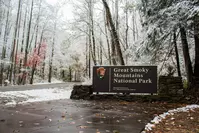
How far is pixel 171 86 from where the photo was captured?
25.8 ft

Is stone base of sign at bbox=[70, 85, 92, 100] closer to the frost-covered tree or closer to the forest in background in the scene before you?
the forest in background

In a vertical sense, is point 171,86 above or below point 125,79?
below

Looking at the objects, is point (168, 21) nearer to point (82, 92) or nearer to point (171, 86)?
point (171, 86)

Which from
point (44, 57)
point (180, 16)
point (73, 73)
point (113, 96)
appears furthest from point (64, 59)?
point (180, 16)

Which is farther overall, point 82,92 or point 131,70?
point 82,92

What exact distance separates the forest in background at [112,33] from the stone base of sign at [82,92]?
282 cm

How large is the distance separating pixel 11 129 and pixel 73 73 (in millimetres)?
37500

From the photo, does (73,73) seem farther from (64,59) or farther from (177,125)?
(177,125)

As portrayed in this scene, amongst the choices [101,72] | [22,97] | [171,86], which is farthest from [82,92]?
[171,86]

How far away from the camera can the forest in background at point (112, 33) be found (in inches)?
312

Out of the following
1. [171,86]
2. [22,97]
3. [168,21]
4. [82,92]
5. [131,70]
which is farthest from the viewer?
[82,92]

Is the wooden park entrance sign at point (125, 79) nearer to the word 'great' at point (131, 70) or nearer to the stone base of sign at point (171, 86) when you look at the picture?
the word 'great' at point (131, 70)

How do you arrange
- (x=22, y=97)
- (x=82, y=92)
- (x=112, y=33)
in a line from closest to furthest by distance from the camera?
(x=22, y=97) < (x=82, y=92) < (x=112, y=33)

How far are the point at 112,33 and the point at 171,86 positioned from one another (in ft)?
16.4
